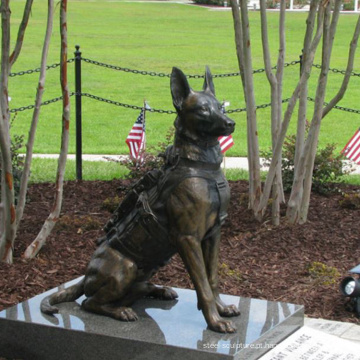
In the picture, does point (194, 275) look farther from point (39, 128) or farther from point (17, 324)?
point (39, 128)

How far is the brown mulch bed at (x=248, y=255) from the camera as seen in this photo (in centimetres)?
683

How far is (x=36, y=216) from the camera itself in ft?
29.4

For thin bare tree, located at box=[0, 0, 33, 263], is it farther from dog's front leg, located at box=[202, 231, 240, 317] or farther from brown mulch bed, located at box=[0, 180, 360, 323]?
dog's front leg, located at box=[202, 231, 240, 317]

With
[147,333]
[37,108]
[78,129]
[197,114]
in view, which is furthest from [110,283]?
[78,129]

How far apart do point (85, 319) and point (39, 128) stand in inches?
476

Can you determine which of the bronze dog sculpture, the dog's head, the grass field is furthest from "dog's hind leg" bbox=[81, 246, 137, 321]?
the grass field

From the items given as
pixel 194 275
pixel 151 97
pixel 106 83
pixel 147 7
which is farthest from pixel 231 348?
pixel 147 7

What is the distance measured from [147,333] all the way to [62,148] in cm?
255

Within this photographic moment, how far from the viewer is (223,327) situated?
4973 mm

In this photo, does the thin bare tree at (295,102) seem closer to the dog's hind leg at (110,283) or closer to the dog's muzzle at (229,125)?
the dog's muzzle at (229,125)

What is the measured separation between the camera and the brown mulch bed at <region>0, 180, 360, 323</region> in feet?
22.4

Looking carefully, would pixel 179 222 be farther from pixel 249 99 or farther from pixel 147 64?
pixel 147 64

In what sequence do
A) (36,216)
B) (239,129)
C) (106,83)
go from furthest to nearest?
(106,83)
(239,129)
(36,216)

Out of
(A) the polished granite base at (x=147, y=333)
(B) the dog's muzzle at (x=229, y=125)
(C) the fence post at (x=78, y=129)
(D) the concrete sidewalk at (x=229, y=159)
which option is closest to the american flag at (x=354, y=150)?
(D) the concrete sidewalk at (x=229, y=159)
